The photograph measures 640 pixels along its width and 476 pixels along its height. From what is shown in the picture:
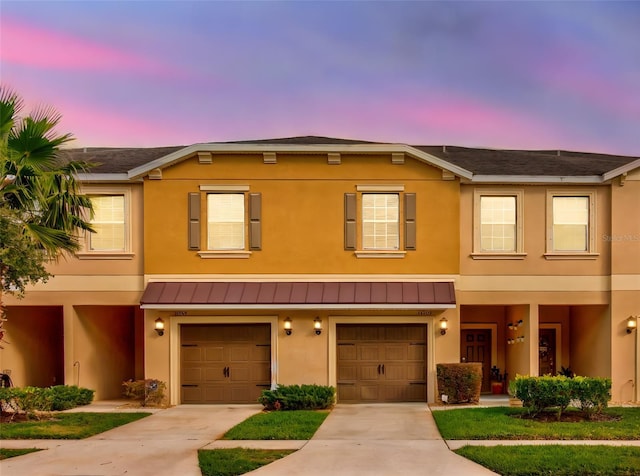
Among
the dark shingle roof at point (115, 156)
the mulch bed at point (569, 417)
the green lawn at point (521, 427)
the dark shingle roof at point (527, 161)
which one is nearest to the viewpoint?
the green lawn at point (521, 427)

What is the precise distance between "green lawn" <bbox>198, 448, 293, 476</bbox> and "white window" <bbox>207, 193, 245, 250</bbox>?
7.13 m

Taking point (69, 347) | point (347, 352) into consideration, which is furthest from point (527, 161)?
point (69, 347)

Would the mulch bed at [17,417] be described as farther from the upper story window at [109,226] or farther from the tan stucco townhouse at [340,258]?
the upper story window at [109,226]

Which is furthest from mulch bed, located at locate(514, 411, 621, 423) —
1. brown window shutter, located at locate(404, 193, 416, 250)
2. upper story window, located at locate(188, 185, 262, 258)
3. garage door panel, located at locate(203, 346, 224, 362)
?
upper story window, located at locate(188, 185, 262, 258)

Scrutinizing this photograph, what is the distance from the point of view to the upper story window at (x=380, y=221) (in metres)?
16.8

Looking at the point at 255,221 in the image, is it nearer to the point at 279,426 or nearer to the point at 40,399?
the point at 279,426

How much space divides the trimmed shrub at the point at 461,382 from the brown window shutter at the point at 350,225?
13.3 ft

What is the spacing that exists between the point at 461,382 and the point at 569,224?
5.41m

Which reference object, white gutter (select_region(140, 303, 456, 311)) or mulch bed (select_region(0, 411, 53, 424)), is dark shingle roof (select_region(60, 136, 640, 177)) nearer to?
white gutter (select_region(140, 303, 456, 311))

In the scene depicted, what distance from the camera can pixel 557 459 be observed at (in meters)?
9.66

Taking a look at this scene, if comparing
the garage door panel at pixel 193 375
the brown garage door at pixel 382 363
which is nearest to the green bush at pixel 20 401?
→ the garage door panel at pixel 193 375

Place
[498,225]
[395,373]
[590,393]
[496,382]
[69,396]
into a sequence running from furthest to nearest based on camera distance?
[496,382] → [498,225] → [395,373] → [69,396] → [590,393]

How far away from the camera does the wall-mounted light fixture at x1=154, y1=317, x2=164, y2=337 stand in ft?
54.7

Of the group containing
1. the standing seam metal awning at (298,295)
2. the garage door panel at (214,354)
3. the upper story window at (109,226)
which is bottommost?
the garage door panel at (214,354)
